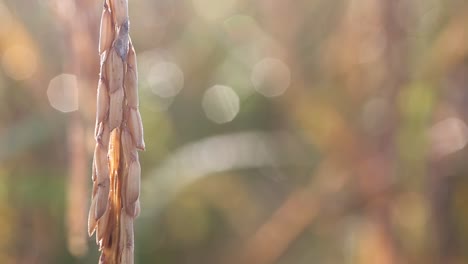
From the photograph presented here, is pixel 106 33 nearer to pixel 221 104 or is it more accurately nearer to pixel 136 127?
pixel 136 127

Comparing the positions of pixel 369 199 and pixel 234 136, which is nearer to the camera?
pixel 369 199

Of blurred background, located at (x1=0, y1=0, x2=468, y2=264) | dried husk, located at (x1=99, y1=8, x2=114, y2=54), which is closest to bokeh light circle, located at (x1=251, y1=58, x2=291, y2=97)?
blurred background, located at (x1=0, y1=0, x2=468, y2=264)

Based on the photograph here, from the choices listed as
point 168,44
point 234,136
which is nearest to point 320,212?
point 234,136

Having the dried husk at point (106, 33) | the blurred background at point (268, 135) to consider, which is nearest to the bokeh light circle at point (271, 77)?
the blurred background at point (268, 135)

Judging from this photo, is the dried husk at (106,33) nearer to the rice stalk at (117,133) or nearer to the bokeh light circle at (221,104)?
the rice stalk at (117,133)

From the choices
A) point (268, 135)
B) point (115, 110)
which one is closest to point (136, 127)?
point (115, 110)

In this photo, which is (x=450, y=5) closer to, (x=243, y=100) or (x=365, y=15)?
(x=365, y=15)

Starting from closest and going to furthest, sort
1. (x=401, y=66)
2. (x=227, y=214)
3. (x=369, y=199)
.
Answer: (x=401, y=66)
(x=369, y=199)
(x=227, y=214)

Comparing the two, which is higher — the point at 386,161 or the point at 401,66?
the point at 401,66
